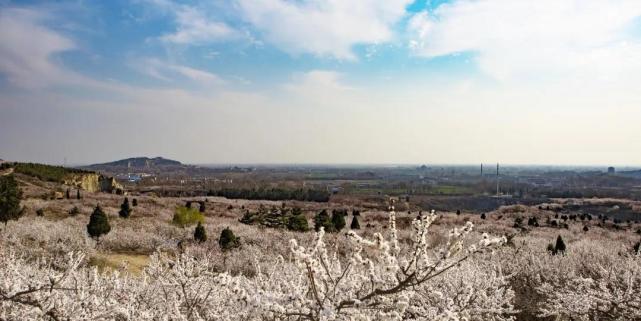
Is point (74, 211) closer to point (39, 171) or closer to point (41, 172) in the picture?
point (41, 172)

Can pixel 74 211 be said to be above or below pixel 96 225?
below

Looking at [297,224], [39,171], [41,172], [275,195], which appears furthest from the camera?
[275,195]

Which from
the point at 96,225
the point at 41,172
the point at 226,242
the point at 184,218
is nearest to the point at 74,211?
the point at 184,218

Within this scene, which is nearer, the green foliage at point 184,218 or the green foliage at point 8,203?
the green foliage at point 8,203

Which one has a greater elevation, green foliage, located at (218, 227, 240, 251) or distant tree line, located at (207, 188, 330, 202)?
green foliage, located at (218, 227, 240, 251)

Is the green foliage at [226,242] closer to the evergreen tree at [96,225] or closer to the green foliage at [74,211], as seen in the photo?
the evergreen tree at [96,225]

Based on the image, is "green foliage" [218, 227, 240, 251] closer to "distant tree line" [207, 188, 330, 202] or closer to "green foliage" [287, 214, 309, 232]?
"green foliage" [287, 214, 309, 232]

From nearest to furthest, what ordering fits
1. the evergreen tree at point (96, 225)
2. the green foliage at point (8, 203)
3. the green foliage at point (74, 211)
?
the evergreen tree at point (96, 225) < the green foliage at point (8, 203) < the green foliage at point (74, 211)

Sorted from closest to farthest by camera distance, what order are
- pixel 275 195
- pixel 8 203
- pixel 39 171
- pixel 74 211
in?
1. pixel 8 203
2. pixel 74 211
3. pixel 39 171
4. pixel 275 195

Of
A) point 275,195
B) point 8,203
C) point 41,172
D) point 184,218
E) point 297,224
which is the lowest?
point 275,195

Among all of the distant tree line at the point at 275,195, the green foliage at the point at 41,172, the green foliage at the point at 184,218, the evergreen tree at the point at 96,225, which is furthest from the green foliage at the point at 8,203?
the distant tree line at the point at 275,195

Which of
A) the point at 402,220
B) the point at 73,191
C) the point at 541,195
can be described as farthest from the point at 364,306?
the point at 541,195

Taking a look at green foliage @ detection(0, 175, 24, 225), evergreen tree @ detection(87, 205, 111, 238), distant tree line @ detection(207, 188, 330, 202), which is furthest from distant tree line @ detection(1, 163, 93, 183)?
evergreen tree @ detection(87, 205, 111, 238)

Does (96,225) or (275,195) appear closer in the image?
(96,225)
